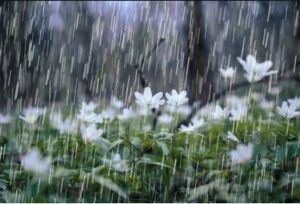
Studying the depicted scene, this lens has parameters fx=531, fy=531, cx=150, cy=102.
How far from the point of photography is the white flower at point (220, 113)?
4.41 feet

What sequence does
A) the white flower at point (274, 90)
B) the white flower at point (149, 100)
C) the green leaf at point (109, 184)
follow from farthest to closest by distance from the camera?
the white flower at point (274, 90) → the white flower at point (149, 100) → the green leaf at point (109, 184)

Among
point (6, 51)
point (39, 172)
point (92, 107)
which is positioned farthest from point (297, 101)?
point (6, 51)

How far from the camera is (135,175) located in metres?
1.22

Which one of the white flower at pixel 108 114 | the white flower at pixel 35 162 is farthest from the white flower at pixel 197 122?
the white flower at pixel 35 162

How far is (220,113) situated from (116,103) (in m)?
0.32

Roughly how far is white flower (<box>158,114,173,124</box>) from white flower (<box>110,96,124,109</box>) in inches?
5.6

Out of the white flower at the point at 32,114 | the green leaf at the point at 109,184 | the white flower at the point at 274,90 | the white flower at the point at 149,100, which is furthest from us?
the white flower at the point at 274,90

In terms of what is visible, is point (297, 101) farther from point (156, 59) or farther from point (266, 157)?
point (156, 59)

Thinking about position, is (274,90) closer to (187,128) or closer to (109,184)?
(187,128)

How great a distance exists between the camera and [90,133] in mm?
1262

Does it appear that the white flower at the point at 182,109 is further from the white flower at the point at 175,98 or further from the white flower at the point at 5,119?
the white flower at the point at 5,119

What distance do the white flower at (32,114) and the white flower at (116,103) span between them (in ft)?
0.66

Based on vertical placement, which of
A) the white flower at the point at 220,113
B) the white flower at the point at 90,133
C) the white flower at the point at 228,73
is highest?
the white flower at the point at 228,73

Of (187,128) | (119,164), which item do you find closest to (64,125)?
(119,164)
